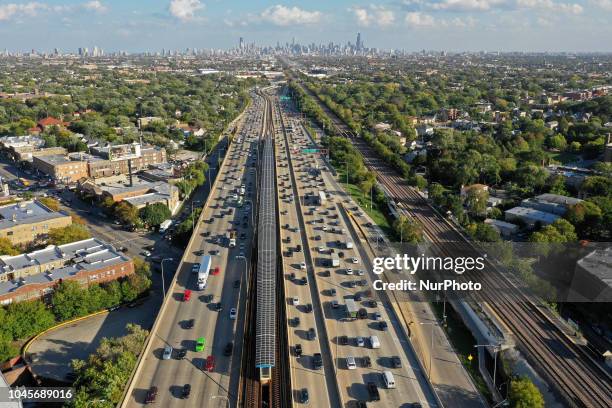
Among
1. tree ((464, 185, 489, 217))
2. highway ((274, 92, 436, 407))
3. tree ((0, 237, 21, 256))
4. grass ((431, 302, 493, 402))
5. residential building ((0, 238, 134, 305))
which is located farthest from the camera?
tree ((464, 185, 489, 217))

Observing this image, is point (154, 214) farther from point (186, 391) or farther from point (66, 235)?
point (186, 391)

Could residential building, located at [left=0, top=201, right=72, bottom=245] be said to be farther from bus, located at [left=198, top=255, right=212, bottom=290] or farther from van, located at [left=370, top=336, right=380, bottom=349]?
van, located at [left=370, top=336, right=380, bottom=349]

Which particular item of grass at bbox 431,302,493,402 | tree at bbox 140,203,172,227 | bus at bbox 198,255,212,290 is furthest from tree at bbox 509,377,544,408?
tree at bbox 140,203,172,227

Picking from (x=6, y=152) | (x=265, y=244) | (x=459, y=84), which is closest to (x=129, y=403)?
(x=265, y=244)

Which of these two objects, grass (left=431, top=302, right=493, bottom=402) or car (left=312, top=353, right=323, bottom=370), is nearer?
car (left=312, top=353, right=323, bottom=370)

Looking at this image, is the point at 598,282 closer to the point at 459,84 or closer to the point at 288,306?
the point at 288,306
